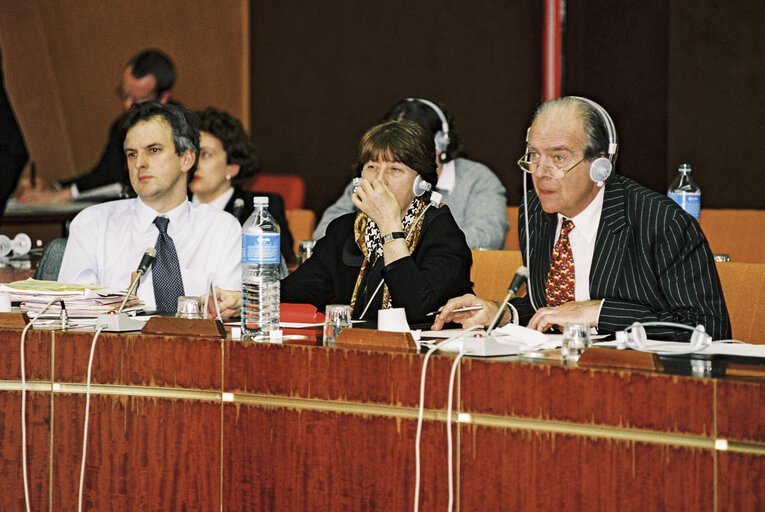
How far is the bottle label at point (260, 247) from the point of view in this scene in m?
1.86

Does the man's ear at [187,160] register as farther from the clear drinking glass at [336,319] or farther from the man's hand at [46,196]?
the man's hand at [46,196]

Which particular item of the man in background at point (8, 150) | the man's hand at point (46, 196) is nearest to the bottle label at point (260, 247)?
the man in background at point (8, 150)

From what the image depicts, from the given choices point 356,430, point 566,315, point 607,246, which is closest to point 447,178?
point 607,246

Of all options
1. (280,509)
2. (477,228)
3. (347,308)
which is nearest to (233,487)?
(280,509)

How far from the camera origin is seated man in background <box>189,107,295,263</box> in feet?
11.9

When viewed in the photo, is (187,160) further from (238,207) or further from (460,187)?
(460,187)

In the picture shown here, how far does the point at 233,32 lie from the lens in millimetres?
6461

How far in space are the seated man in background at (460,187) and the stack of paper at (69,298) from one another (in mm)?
1575

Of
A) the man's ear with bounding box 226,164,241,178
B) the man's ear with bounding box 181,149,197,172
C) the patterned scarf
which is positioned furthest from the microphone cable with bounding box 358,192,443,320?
the man's ear with bounding box 226,164,241,178

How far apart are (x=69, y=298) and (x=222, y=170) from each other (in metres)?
1.71

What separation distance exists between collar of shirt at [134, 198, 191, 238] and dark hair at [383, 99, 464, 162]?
1.00m

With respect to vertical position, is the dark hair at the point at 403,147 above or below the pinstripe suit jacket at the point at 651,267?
above

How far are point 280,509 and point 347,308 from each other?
0.40 meters

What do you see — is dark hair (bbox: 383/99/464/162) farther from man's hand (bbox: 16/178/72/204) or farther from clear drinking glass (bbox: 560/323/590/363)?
→ man's hand (bbox: 16/178/72/204)
